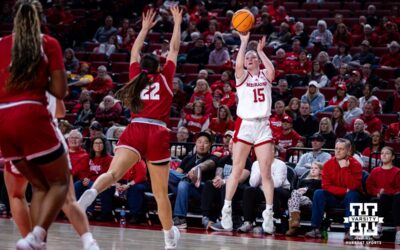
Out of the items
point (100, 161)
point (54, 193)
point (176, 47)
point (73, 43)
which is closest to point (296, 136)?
point (100, 161)

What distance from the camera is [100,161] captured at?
12664 mm

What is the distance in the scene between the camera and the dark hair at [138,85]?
8.06m

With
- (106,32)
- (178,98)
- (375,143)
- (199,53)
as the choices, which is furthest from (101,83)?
(375,143)

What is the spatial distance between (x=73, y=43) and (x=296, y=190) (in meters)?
11.0

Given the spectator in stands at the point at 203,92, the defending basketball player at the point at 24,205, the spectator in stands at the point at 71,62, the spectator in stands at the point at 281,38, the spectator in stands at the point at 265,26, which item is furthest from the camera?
the spectator in stands at the point at 71,62

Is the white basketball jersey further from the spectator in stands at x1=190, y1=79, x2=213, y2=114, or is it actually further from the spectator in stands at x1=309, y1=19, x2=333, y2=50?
the spectator in stands at x1=309, y1=19, x2=333, y2=50

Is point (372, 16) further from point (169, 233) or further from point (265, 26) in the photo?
point (169, 233)

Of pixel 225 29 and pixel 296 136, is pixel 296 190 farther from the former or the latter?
pixel 225 29

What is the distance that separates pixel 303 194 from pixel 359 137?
2013 millimetres

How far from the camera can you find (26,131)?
5.86 metres

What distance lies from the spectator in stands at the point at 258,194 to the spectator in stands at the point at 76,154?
248 cm

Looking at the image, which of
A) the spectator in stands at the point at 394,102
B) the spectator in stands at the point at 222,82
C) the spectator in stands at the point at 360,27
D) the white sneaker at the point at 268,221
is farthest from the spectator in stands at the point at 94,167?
the spectator in stands at the point at 360,27

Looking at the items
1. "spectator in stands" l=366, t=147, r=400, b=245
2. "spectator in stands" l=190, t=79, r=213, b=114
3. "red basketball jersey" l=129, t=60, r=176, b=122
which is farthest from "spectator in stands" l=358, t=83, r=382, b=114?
"red basketball jersey" l=129, t=60, r=176, b=122

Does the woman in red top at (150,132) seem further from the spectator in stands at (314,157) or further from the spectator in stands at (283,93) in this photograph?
the spectator in stands at (283,93)
